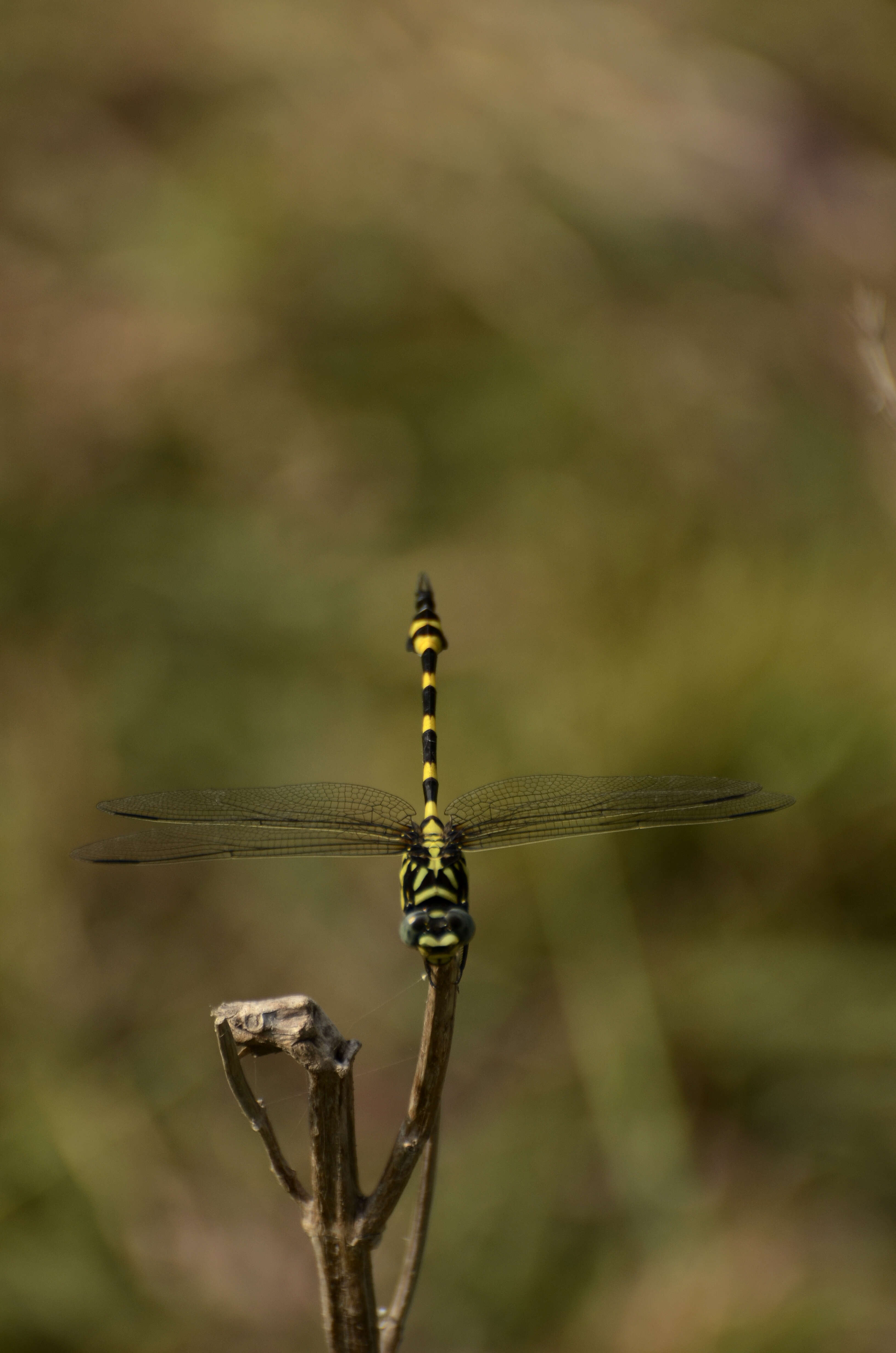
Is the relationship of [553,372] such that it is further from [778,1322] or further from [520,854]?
[778,1322]

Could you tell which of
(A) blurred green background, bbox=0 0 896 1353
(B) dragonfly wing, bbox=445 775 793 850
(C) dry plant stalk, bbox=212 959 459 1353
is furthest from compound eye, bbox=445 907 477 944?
(A) blurred green background, bbox=0 0 896 1353

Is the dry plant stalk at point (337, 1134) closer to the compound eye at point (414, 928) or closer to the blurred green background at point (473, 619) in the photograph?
the compound eye at point (414, 928)

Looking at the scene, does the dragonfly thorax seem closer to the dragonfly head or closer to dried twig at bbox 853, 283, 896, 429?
the dragonfly head

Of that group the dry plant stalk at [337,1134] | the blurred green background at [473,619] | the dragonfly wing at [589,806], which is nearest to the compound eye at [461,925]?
the dry plant stalk at [337,1134]

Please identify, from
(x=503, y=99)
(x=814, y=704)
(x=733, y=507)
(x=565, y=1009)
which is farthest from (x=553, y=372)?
(x=565, y=1009)

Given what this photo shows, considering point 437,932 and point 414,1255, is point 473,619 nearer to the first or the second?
point 437,932

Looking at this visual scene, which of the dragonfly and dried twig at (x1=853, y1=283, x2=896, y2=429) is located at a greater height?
dried twig at (x1=853, y1=283, x2=896, y2=429)
